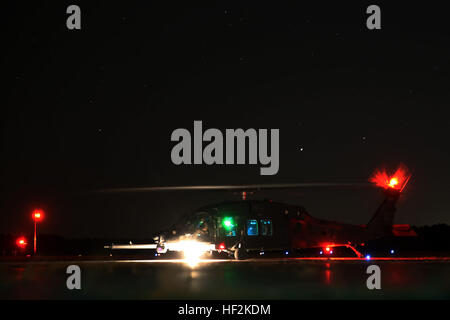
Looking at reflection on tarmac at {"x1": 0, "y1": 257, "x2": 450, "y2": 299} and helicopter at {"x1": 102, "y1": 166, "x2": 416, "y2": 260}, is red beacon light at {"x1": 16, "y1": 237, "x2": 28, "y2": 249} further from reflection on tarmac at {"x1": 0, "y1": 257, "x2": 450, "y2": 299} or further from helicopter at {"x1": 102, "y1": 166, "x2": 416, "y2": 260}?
reflection on tarmac at {"x1": 0, "y1": 257, "x2": 450, "y2": 299}

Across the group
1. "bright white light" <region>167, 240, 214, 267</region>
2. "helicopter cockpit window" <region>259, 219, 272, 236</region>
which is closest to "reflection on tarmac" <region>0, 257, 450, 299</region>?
"helicopter cockpit window" <region>259, 219, 272, 236</region>

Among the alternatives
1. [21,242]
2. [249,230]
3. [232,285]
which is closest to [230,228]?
[249,230]

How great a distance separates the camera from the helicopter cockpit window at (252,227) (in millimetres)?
30969

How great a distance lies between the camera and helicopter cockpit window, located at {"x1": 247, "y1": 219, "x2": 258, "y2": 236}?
31.0m

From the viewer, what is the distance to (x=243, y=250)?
102 feet

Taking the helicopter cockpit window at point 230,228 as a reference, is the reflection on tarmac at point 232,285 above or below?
below

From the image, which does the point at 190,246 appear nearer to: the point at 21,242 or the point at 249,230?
the point at 249,230

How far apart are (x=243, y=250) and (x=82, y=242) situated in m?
59.2

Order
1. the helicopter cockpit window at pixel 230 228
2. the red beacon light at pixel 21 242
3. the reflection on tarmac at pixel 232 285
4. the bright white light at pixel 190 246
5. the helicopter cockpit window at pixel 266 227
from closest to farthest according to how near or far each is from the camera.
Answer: the reflection on tarmac at pixel 232 285, the helicopter cockpit window at pixel 230 228, the helicopter cockpit window at pixel 266 227, the bright white light at pixel 190 246, the red beacon light at pixel 21 242

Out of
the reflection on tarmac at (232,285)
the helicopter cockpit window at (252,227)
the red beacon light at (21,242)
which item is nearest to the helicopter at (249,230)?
the helicopter cockpit window at (252,227)

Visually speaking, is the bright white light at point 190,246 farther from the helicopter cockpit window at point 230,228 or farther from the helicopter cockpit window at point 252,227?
the helicopter cockpit window at point 252,227

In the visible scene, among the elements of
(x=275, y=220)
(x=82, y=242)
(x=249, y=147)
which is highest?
(x=249, y=147)
